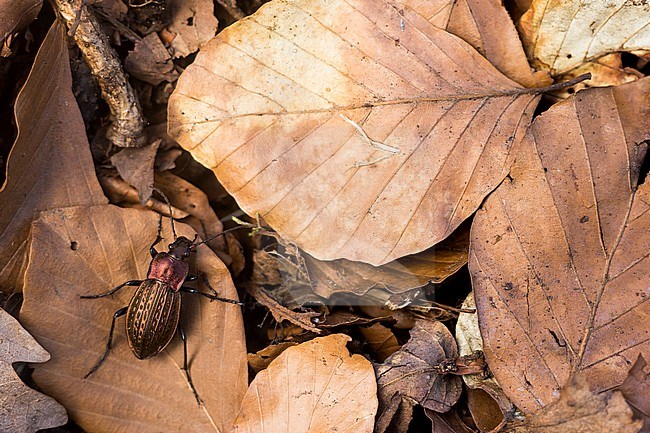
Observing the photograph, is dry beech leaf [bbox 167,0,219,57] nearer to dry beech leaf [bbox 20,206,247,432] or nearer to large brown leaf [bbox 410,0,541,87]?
dry beech leaf [bbox 20,206,247,432]

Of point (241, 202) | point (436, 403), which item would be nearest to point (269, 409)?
point (436, 403)

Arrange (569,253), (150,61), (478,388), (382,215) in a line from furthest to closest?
(150,61) < (478,388) < (382,215) < (569,253)

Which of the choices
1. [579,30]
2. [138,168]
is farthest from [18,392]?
[579,30]

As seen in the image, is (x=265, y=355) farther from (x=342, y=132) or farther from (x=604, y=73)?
(x=604, y=73)

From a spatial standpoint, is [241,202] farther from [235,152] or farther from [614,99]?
[614,99]

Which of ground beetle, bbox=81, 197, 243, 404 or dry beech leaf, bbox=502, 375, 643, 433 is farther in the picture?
ground beetle, bbox=81, 197, 243, 404

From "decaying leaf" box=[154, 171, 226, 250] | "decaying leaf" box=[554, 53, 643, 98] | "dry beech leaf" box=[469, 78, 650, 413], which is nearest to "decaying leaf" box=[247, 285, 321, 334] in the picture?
"decaying leaf" box=[154, 171, 226, 250]

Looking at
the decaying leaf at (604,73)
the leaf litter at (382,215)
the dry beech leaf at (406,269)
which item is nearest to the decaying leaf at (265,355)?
the leaf litter at (382,215)
